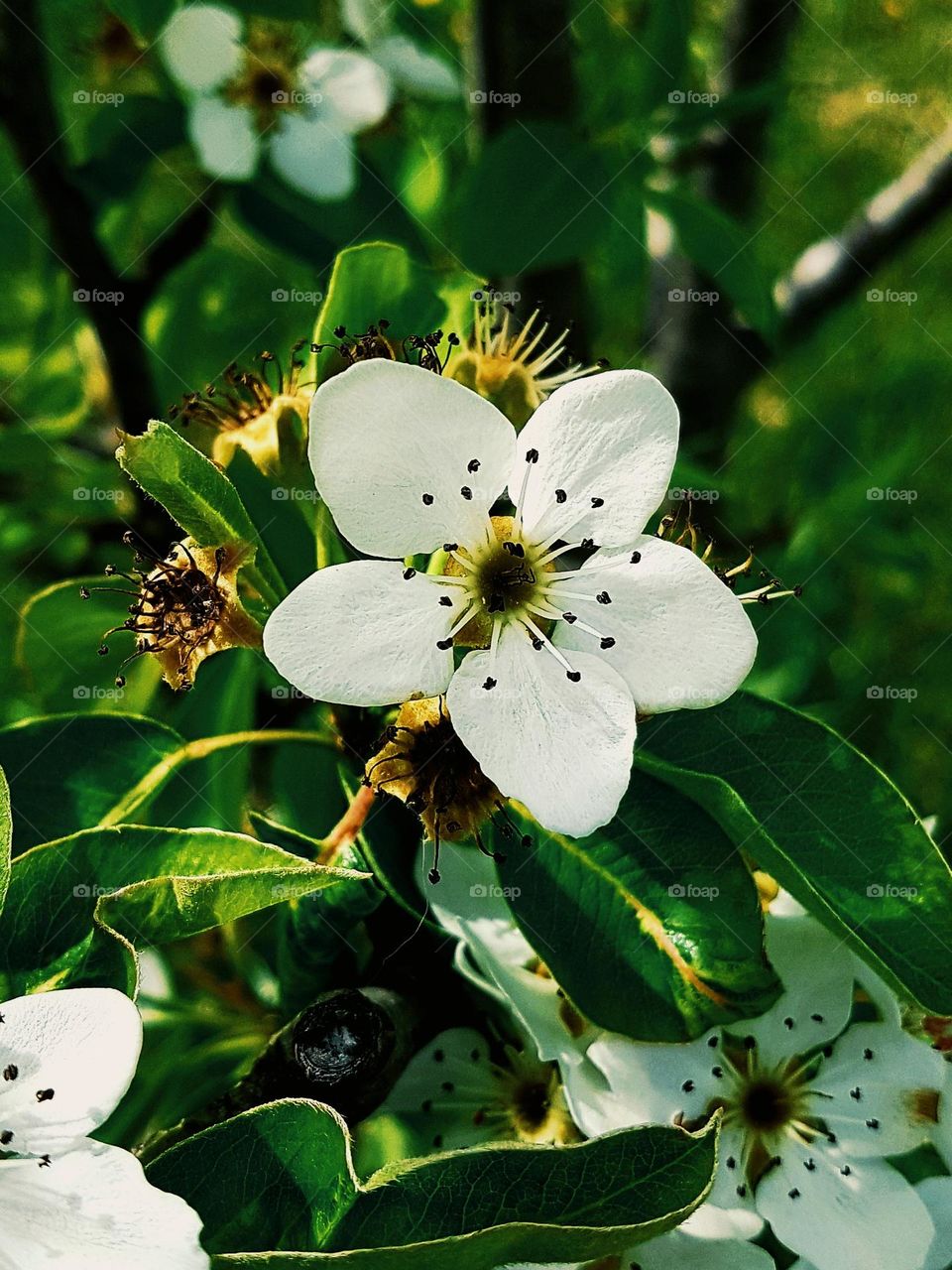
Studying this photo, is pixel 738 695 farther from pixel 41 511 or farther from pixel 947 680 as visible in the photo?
pixel 947 680

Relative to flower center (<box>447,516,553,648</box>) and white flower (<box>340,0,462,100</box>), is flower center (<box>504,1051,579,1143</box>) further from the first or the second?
white flower (<box>340,0,462,100</box>)

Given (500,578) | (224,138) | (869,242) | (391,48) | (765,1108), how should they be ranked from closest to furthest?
(500,578) < (765,1108) < (224,138) < (391,48) < (869,242)

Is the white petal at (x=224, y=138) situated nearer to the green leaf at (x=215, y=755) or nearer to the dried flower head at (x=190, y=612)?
the green leaf at (x=215, y=755)

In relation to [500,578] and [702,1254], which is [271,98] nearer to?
[500,578]

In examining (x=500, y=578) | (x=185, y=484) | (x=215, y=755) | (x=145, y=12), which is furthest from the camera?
(x=145, y=12)

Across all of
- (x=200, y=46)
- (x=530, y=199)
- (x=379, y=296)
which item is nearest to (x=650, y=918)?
(x=379, y=296)

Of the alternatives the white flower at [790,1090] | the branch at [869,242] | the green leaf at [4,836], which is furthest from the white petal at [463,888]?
the branch at [869,242]

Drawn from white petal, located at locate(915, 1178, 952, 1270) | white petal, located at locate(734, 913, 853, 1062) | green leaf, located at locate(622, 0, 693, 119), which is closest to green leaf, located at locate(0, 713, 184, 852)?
white petal, located at locate(734, 913, 853, 1062)
